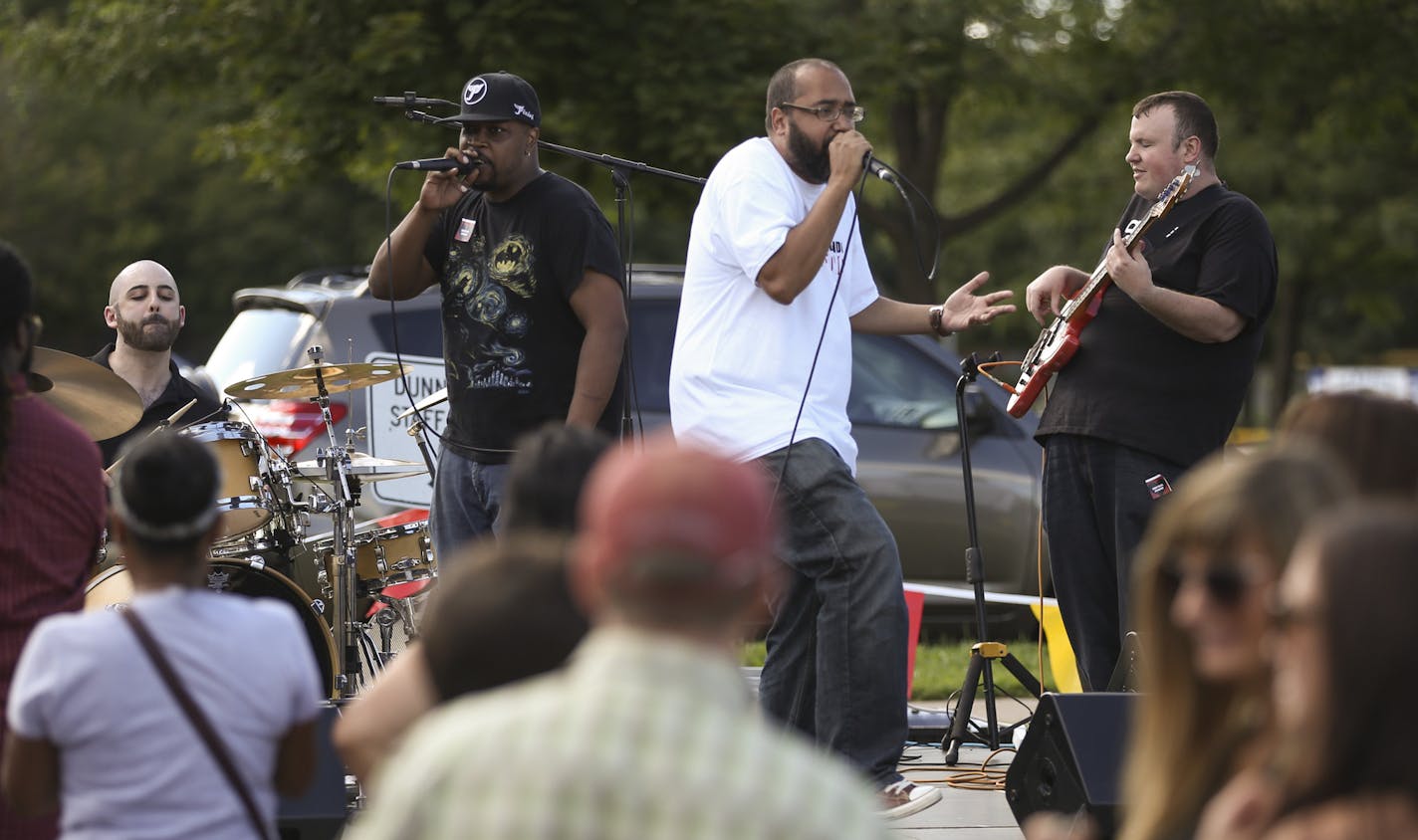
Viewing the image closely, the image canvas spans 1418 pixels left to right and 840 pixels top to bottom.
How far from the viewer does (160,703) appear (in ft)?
9.79

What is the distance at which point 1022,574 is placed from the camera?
898 cm

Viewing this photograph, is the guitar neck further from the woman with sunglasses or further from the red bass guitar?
the woman with sunglasses

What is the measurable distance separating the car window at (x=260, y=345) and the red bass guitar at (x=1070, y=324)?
343 centimetres

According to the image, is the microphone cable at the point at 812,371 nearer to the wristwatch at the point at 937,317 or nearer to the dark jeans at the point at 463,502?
the wristwatch at the point at 937,317

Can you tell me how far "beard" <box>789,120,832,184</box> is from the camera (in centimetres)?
529

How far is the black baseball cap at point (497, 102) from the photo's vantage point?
18.1 ft

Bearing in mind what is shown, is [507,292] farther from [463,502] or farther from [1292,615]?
[1292,615]

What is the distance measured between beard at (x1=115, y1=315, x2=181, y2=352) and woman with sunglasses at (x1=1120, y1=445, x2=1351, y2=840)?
5.19 m

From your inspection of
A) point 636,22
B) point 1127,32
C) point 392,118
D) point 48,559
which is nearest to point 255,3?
point 392,118

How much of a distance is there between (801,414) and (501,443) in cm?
96

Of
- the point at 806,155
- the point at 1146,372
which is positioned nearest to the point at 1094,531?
the point at 1146,372

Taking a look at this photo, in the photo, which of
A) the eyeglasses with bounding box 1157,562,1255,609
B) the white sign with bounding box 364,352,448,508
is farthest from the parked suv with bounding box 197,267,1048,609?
the eyeglasses with bounding box 1157,562,1255,609

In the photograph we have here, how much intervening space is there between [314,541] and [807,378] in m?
2.74

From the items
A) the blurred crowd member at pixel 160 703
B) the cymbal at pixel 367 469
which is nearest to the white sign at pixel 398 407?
the cymbal at pixel 367 469
